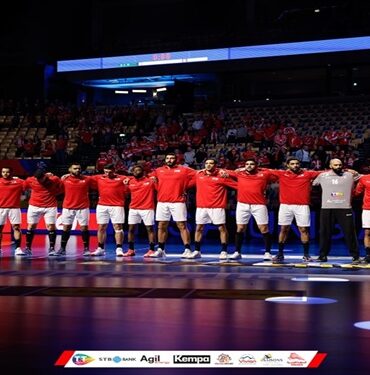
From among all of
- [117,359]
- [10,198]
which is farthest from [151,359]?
[10,198]

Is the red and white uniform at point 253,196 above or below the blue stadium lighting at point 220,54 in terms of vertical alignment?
below

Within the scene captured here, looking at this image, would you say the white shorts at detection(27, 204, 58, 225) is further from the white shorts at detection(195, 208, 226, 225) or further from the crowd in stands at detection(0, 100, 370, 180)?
the crowd in stands at detection(0, 100, 370, 180)

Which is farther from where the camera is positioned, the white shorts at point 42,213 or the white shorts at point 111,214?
the white shorts at point 42,213

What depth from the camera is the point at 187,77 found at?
3002 centimetres

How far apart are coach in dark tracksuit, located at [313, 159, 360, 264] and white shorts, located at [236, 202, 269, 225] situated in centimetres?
118

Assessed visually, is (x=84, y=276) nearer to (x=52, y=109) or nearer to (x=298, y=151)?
(x=298, y=151)

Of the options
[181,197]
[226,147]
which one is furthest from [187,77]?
[181,197]

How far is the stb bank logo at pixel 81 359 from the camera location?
4.86m

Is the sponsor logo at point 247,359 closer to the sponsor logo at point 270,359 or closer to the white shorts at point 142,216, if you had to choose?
the sponsor logo at point 270,359

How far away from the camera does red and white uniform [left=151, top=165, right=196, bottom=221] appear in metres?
12.8

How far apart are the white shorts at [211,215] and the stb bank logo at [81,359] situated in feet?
25.3

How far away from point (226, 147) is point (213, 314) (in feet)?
50.4

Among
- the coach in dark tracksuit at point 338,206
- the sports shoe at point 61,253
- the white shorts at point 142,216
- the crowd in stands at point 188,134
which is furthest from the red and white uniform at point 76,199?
the coach in dark tracksuit at point 338,206

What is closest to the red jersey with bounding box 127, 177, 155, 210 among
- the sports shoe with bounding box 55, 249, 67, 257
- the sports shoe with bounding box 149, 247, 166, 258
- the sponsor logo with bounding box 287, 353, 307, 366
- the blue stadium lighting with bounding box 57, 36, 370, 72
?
the sports shoe with bounding box 149, 247, 166, 258
